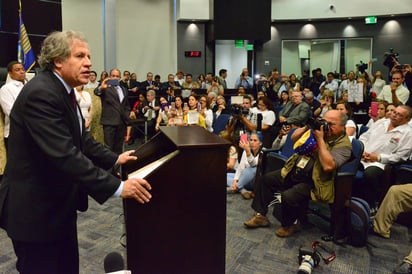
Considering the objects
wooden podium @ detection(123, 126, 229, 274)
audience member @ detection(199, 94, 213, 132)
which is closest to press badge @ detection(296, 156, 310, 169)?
wooden podium @ detection(123, 126, 229, 274)

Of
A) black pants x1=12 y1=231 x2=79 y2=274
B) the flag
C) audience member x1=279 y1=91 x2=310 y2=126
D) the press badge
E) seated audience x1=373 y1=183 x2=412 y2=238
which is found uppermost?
the flag

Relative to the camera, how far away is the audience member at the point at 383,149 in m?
3.70

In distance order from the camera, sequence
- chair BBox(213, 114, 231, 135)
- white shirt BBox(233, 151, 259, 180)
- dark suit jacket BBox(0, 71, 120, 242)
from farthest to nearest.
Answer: chair BBox(213, 114, 231, 135) → white shirt BBox(233, 151, 259, 180) → dark suit jacket BBox(0, 71, 120, 242)

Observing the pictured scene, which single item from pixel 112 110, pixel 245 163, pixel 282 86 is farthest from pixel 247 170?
pixel 282 86

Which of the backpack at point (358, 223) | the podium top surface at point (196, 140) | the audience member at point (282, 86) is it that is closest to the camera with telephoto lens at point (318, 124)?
the backpack at point (358, 223)

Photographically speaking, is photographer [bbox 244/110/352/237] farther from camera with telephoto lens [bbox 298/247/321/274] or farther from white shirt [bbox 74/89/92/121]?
white shirt [bbox 74/89/92/121]

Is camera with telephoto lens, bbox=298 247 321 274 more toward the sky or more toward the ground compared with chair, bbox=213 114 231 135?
more toward the ground

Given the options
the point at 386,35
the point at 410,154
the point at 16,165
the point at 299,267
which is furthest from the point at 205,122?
the point at 386,35

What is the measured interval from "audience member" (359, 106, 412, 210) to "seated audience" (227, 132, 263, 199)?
46.6 inches

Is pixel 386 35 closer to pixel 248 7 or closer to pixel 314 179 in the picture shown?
pixel 248 7

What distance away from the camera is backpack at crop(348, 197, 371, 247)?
9.83 ft

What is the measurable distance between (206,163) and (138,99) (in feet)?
24.8

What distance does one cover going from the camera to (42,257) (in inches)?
58.2

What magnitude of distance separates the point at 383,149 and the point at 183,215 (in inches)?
126
